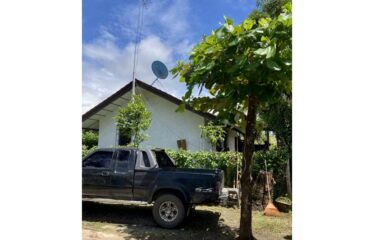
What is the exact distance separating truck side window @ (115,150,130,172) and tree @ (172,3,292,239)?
7.26ft

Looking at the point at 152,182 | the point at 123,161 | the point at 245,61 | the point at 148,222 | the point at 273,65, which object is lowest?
the point at 148,222

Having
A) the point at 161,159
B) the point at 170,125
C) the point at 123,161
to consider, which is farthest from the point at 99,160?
the point at 170,125

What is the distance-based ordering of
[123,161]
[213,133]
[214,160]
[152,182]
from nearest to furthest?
[152,182] → [123,161] → [214,160] → [213,133]

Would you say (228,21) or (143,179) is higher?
(228,21)

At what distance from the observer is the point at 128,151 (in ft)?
19.2

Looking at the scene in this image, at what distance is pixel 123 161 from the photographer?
5.79 metres

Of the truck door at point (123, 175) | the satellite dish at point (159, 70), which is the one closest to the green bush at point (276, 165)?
the truck door at point (123, 175)

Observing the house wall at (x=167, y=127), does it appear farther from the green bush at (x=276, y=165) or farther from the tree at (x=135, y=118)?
the green bush at (x=276, y=165)

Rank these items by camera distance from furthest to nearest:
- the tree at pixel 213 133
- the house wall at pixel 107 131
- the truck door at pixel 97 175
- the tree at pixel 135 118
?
the house wall at pixel 107 131 < the tree at pixel 213 133 < the tree at pixel 135 118 < the truck door at pixel 97 175

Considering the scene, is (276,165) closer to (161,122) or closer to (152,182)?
(152,182)

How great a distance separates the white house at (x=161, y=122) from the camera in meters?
12.0

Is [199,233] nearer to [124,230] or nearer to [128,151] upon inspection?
[124,230]

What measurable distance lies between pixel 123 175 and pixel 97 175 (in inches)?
20.7
